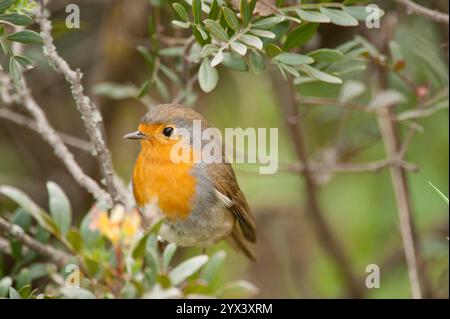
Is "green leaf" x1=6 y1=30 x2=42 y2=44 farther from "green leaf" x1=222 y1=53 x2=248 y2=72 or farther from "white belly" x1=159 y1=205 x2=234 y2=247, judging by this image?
"white belly" x1=159 y1=205 x2=234 y2=247

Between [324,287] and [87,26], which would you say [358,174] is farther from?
[87,26]

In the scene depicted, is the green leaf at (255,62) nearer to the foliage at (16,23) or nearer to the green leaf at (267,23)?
the green leaf at (267,23)

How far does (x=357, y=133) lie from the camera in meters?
3.79

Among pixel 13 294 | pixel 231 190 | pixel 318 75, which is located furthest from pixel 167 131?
pixel 13 294

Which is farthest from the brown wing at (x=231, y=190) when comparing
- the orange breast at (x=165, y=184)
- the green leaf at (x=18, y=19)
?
the green leaf at (x=18, y=19)

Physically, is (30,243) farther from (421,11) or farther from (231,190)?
(421,11)

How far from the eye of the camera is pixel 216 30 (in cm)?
202

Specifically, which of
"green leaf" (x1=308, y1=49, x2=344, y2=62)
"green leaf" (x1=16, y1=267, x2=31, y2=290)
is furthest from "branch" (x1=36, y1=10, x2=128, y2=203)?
"green leaf" (x1=308, y1=49, x2=344, y2=62)

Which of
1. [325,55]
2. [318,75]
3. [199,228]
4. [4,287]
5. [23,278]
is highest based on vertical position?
[325,55]

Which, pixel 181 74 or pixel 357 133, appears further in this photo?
pixel 357 133

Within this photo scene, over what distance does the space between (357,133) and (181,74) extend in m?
1.30

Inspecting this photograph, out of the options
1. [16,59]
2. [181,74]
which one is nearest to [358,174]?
[181,74]

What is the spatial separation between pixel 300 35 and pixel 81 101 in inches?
27.2
